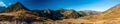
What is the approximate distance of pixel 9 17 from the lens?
159000mm

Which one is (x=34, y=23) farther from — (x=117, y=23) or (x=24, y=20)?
(x=117, y=23)

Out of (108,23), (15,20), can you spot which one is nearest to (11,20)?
(15,20)

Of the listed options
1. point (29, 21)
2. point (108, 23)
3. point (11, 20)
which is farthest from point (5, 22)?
point (108, 23)

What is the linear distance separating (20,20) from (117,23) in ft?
193

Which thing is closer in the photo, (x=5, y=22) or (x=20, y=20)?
(x=5, y=22)

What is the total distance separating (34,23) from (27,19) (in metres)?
5.55

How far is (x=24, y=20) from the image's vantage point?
160750 millimetres

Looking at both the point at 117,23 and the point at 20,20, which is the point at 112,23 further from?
the point at 20,20

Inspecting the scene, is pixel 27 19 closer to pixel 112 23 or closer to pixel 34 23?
pixel 34 23

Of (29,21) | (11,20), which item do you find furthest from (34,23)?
(11,20)

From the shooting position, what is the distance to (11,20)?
15438 centimetres

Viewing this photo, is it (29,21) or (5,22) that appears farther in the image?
(29,21)

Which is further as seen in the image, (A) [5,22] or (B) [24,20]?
(B) [24,20]

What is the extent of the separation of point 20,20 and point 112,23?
56.3 meters
